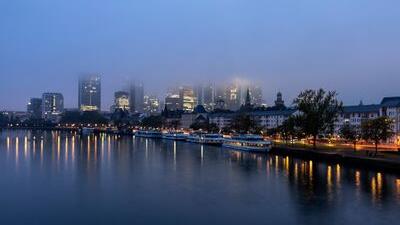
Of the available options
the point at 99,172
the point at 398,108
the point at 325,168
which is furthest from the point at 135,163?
the point at 398,108

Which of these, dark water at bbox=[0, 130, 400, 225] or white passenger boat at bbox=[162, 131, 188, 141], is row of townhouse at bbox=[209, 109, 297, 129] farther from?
dark water at bbox=[0, 130, 400, 225]

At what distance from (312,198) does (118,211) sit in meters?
11.0

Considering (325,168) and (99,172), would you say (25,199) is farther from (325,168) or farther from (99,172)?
(325,168)

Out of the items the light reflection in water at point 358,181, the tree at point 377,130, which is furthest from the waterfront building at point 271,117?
the light reflection in water at point 358,181

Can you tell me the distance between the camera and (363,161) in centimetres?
4147

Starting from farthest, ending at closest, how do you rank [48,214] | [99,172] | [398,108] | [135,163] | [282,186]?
[398,108]
[135,163]
[99,172]
[282,186]
[48,214]

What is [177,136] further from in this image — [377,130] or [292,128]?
[377,130]

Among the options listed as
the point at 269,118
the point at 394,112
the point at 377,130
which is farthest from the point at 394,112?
the point at 269,118

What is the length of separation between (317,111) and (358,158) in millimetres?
16695

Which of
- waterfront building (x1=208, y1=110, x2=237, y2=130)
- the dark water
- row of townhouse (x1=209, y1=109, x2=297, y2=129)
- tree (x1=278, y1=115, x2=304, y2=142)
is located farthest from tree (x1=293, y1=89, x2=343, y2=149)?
waterfront building (x1=208, y1=110, x2=237, y2=130)

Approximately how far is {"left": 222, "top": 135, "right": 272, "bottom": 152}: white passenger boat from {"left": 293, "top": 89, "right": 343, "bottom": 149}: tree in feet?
17.4

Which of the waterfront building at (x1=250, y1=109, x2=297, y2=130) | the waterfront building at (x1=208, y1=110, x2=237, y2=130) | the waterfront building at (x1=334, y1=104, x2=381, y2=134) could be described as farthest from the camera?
the waterfront building at (x1=208, y1=110, x2=237, y2=130)

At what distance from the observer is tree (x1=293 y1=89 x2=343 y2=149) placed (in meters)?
57.6

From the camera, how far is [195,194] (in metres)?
28.1
